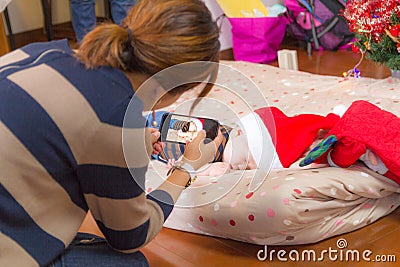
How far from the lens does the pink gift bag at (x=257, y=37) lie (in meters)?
2.92

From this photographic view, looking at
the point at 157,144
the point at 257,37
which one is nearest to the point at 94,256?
the point at 157,144

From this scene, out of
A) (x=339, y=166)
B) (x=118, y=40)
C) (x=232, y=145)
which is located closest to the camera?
(x=118, y=40)

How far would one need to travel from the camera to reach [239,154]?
1570mm

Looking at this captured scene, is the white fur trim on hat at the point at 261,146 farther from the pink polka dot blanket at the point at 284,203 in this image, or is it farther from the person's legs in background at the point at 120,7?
the person's legs in background at the point at 120,7

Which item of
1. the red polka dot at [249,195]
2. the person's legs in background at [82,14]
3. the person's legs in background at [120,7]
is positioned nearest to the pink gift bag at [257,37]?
the person's legs in background at [120,7]

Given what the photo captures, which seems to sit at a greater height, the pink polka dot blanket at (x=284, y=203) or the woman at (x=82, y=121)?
the woman at (x=82, y=121)

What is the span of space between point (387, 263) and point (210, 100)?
1021 millimetres

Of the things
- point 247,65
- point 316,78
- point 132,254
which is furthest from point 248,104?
point 132,254

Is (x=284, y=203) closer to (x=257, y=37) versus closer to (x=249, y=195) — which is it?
(x=249, y=195)

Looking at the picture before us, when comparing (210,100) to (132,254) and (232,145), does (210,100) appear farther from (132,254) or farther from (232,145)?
(132,254)

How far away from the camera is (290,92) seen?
7.12 ft

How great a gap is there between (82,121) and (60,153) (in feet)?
0.23

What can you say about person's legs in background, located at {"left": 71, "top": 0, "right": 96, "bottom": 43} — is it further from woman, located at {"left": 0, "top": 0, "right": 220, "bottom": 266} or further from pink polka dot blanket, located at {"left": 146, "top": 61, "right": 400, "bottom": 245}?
woman, located at {"left": 0, "top": 0, "right": 220, "bottom": 266}

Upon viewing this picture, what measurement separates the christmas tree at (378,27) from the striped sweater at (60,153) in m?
1.44
